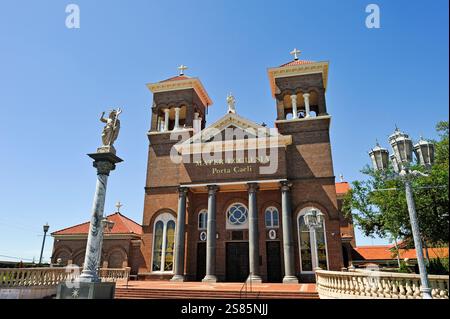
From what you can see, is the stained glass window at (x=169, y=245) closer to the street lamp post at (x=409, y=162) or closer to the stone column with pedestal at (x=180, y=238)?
the stone column with pedestal at (x=180, y=238)

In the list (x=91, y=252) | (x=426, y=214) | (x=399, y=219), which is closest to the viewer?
(x=91, y=252)

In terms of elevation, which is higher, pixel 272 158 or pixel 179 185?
pixel 272 158

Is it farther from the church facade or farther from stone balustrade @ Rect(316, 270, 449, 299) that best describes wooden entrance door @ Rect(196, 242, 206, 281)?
stone balustrade @ Rect(316, 270, 449, 299)

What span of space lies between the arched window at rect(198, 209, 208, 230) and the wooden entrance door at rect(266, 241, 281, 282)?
5.31 meters

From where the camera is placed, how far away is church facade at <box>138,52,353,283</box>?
22203 mm

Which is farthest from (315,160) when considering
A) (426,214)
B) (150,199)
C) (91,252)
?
(91,252)

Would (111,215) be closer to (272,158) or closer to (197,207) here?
(197,207)

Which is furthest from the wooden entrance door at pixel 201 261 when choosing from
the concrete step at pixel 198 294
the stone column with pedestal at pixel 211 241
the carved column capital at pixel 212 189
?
the concrete step at pixel 198 294

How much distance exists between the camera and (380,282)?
10.3 m

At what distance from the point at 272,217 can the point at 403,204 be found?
903 centimetres

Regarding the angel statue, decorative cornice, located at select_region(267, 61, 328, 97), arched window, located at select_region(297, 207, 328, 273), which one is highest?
decorative cornice, located at select_region(267, 61, 328, 97)

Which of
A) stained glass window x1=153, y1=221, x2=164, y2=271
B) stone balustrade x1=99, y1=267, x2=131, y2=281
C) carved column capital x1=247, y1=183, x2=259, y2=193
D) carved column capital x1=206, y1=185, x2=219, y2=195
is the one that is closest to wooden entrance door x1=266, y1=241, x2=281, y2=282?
carved column capital x1=247, y1=183, x2=259, y2=193
